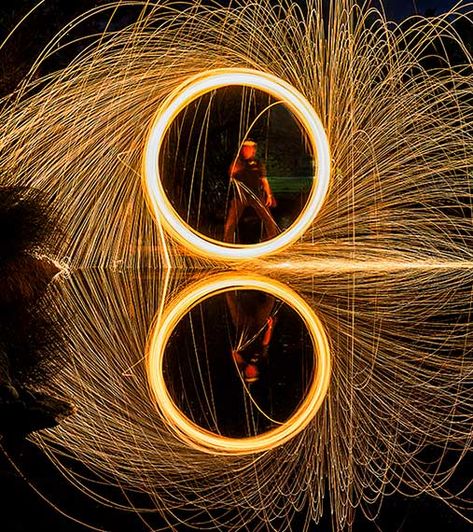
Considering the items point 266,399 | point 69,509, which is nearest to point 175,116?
point 266,399

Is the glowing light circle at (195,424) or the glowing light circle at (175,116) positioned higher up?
the glowing light circle at (175,116)

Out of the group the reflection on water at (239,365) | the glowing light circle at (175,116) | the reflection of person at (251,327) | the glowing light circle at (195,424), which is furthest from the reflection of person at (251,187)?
the reflection on water at (239,365)

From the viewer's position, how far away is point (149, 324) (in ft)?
25.2

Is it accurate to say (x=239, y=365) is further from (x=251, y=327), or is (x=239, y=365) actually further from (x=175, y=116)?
→ (x=175, y=116)

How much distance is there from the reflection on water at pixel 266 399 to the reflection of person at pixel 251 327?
16mm

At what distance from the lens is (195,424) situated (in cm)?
482

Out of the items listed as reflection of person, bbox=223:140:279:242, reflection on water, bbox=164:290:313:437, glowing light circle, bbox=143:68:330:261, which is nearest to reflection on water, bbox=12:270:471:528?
reflection on water, bbox=164:290:313:437

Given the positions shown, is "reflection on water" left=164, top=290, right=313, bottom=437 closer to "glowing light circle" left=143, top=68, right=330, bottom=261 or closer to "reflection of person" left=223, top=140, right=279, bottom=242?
"glowing light circle" left=143, top=68, right=330, bottom=261

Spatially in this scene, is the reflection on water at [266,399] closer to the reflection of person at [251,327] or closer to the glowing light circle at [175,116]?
the reflection of person at [251,327]

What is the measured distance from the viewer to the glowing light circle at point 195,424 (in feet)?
14.7

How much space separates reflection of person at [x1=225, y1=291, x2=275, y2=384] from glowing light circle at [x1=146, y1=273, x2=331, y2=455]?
0.23m

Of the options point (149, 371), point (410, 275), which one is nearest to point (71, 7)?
point (410, 275)

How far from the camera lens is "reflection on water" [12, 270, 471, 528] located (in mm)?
3926

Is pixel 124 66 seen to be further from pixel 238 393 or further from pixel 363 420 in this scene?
pixel 363 420
